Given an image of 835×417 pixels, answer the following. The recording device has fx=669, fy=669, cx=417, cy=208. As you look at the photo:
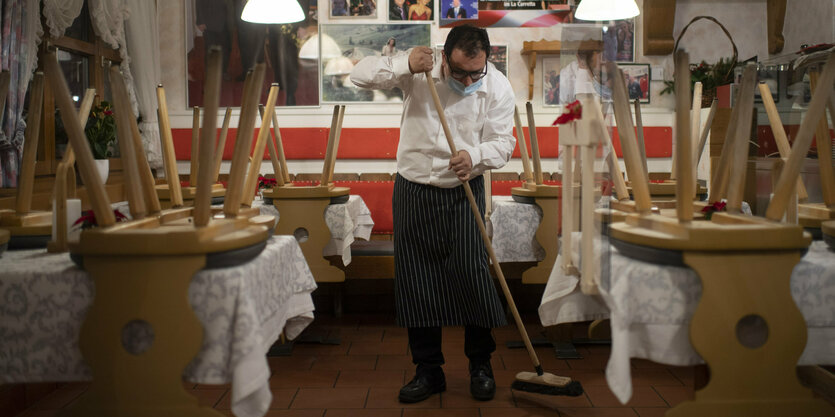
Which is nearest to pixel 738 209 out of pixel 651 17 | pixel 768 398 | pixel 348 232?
pixel 768 398

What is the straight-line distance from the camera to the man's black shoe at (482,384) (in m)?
2.91

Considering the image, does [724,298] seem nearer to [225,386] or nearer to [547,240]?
[547,240]

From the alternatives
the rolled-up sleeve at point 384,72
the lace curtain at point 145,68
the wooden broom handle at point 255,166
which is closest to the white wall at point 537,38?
the lace curtain at point 145,68

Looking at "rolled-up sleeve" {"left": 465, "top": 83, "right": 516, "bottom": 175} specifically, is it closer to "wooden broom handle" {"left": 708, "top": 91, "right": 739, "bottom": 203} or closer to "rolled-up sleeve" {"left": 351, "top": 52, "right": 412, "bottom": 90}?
"rolled-up sleeve" {"left": 351, "top": 52, "right": 412, "bottom": 90}

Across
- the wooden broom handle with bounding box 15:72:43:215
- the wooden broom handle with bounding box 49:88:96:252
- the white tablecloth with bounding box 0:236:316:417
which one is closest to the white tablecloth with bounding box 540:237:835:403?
the white tablecloth with bounding box 0:236:316:417

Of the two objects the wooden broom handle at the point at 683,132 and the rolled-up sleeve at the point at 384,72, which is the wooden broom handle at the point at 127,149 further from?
the wooden broom handle at the point at 683,132

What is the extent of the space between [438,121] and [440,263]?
24.3 inches

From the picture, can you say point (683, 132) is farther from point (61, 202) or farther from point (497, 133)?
point (61, 202)

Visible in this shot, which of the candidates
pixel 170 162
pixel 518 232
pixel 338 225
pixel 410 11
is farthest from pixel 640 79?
pixel 170 162

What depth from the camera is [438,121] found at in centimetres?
288

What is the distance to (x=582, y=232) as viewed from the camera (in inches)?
72.3

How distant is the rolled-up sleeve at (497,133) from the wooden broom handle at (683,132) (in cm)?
120

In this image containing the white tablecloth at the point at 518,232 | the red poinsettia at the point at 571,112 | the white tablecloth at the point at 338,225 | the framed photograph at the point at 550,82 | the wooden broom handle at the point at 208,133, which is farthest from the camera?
the framed photograph at the point at 550,82

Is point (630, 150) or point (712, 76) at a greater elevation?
point (712, 76)
